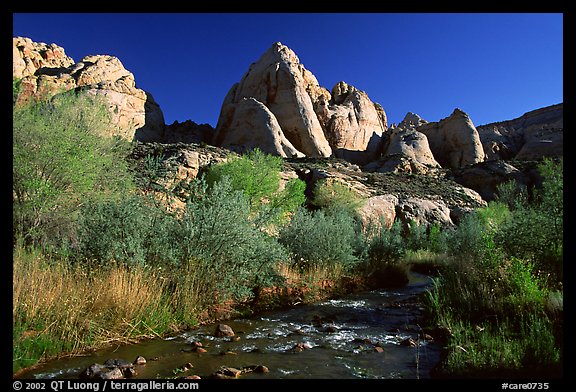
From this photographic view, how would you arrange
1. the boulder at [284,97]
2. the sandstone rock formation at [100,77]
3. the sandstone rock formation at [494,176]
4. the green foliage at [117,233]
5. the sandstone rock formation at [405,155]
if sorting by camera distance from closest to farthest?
the green foliage at [117,233] → the sandstone rock formation at [494,176] → the sandstone rock formation at [405,155] → the sandstone rock formation at [100,77] → the boulder at [284,97]

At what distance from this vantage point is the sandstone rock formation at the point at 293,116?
155 feet

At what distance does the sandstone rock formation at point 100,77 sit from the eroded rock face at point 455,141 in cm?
4348

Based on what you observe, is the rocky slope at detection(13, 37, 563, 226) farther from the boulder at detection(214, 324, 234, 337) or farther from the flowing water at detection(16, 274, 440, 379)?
the boulder at detection(214, 324, 234, 337)

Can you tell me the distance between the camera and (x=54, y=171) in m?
9.39

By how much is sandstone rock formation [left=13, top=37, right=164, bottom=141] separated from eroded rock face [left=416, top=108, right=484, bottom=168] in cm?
4348

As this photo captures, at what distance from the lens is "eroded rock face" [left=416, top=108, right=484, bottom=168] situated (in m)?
52.7

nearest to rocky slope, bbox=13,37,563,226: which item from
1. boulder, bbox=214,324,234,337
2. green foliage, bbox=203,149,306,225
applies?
green foliage, bbox=203,149,306,225

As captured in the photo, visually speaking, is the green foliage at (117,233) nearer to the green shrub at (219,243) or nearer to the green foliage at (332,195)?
the green shrub at (219,243)

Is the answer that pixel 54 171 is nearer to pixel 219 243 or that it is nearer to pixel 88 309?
pixel 219 243

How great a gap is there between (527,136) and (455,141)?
16.7 m

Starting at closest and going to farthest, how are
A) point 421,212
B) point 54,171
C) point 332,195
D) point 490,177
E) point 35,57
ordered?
point 54,171 → point 421,212 → point 332,195 → point 490,177 → point 35,57

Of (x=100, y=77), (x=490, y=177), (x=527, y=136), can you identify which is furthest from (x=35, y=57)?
(x=527, y=136)

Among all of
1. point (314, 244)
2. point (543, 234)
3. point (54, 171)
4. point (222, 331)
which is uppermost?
point (54, 171)

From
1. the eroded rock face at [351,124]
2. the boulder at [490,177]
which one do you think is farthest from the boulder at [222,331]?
the eroded rock face at [351,124]
